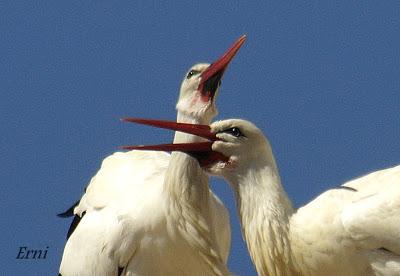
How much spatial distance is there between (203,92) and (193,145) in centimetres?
63

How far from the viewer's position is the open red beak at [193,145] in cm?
614

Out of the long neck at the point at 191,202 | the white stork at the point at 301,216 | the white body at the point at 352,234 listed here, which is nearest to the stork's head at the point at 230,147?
the white stork at the point at 301,216

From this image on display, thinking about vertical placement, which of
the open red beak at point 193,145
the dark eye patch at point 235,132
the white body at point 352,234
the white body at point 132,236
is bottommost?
the white body at point 132,236

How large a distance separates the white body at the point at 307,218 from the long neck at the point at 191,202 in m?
0.56

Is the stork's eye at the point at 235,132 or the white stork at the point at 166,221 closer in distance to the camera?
the stork's eye at the point at 235,132

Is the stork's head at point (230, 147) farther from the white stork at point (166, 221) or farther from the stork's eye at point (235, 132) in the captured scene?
the white stork at point (166, 221)

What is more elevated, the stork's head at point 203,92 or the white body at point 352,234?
the stork's head at point 203,92

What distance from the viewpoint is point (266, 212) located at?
6.05 m

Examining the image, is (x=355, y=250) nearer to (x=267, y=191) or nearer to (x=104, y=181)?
(x=267, y=191)

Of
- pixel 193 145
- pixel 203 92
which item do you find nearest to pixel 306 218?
pixel 193 145

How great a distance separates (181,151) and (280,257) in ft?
1.77

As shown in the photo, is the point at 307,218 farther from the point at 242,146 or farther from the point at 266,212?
the point at 242,146

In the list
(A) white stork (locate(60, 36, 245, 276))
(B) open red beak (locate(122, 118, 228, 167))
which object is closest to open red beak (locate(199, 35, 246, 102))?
(A) white stork (locate(60, 36, 245, 276))

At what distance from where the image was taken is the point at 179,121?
680cm
